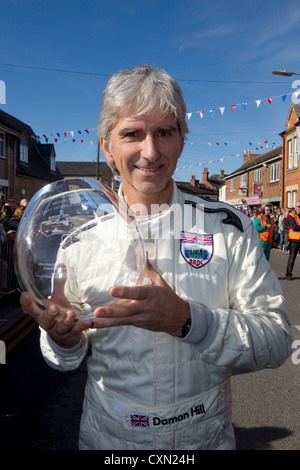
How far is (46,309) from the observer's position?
46.8 inches

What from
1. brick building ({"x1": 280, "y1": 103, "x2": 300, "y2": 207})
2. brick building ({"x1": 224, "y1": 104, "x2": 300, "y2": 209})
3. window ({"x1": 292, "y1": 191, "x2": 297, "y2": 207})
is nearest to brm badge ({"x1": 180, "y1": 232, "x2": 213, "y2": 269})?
brick building ({"x1": 224, "y1": 104, "x2": 300, "y2": 209})

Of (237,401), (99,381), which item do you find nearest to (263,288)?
(99,381)

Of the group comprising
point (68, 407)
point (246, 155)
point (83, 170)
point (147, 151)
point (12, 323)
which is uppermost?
point (246, 155)

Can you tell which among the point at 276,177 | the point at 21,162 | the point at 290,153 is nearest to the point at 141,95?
the point at 21,162

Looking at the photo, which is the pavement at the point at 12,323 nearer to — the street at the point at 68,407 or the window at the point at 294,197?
the street at the point at 68,407

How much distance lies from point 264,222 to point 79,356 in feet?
30.4

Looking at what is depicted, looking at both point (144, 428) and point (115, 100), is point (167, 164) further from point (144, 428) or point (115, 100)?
point (144, 428)

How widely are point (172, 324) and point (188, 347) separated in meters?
0.24

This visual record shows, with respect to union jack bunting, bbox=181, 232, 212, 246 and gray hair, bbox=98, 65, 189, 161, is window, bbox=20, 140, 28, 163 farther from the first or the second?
union jack bunting, bbox=181, 232, 212, 246

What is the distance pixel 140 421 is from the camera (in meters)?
1.38

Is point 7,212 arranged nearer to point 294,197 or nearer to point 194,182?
point 294,197

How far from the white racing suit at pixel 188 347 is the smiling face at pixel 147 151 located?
0.45 ft

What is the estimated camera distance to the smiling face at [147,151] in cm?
150

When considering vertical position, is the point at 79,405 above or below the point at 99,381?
below
